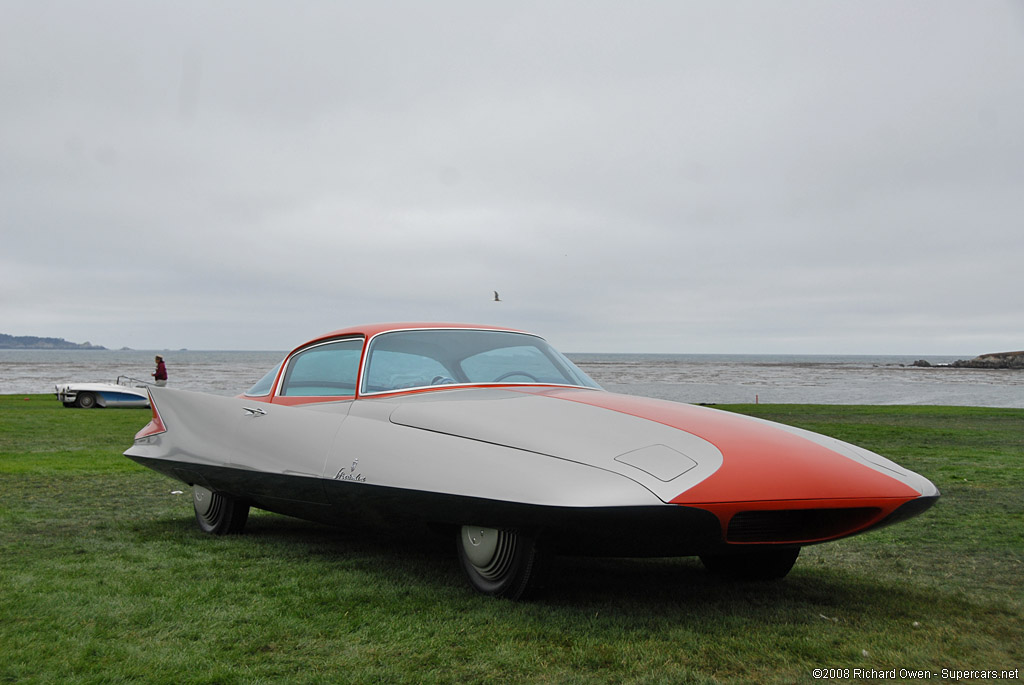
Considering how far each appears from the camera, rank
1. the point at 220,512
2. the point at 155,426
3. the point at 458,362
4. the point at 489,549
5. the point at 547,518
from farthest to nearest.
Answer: the point at 155,426 < the point at 220,512 < the point at 458,362 < the point at 489,549 < the point at 547,518

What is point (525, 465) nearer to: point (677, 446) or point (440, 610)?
point (677, 446)

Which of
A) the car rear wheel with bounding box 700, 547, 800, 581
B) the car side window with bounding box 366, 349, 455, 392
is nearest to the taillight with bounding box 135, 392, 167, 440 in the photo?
the car side window with bounding box 366, 349, 455, 392

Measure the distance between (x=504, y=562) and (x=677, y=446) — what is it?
2.99 feet

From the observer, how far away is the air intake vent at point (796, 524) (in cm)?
319

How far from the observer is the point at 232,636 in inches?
121

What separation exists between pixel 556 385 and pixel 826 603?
179cm

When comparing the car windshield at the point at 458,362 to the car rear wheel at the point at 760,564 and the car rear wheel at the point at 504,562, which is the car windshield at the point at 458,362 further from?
the car rear wheel at the point at 760,564

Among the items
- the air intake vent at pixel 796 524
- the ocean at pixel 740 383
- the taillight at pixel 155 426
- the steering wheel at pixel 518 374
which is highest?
the steering wheel at pixel 518 374

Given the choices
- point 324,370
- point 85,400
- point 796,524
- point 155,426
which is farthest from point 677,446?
point 85,400

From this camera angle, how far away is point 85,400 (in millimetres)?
21000

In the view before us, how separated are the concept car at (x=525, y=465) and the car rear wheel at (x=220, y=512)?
13cm

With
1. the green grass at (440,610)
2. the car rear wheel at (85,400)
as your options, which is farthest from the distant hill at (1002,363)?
the green grass at (440,610)

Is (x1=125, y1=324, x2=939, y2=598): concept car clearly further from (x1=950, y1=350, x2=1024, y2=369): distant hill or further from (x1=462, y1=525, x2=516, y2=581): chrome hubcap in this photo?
(x1=950, y1=350, x2=1024, y2=369): distant hill

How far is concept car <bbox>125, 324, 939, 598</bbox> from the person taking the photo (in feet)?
10.2
